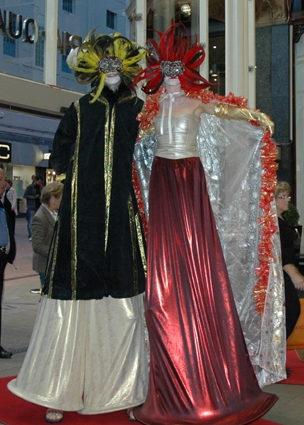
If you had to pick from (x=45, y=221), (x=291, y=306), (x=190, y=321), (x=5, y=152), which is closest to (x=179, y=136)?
(x=190, y=321)

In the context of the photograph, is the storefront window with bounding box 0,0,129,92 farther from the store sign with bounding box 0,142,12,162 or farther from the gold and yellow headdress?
the gold and yellow headdress

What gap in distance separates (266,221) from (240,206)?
6.6 inches

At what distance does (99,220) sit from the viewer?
11.0 ft

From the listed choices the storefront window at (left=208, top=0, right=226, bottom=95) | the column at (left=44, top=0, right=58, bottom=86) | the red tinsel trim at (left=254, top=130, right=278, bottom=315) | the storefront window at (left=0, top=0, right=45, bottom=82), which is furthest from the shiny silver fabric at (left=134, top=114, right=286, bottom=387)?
the storefront window at (left=208, top=0, right=226, bottom=95)

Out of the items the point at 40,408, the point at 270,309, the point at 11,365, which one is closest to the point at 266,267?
the point at 270,309

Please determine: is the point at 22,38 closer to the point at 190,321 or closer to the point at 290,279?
the point at 290,279

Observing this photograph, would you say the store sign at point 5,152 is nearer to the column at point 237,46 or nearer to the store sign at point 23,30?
the store sign at point 23,30

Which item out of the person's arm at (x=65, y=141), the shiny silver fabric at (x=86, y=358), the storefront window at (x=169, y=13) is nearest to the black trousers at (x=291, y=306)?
the shiny silver fabric at (x=86, y=358)

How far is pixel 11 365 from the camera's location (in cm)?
458

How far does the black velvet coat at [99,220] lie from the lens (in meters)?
3.31

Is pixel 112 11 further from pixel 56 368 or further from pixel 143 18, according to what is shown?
pixel 56 368

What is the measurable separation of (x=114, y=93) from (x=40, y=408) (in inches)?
65.6

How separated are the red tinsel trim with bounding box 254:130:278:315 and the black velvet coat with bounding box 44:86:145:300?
71 cm

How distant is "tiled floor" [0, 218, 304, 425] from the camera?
363 centimetres
